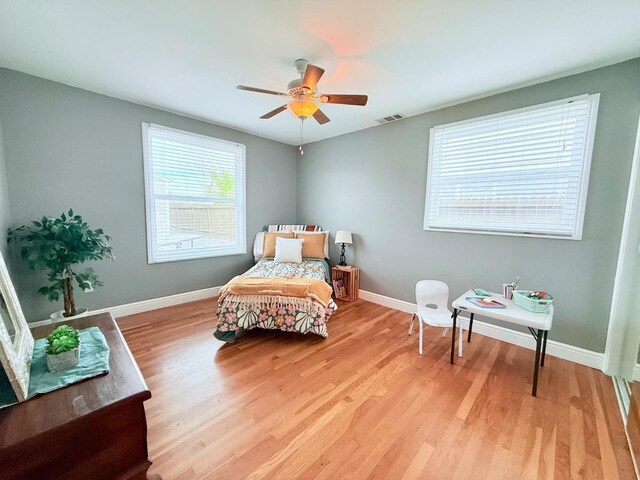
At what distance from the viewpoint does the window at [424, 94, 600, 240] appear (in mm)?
2135

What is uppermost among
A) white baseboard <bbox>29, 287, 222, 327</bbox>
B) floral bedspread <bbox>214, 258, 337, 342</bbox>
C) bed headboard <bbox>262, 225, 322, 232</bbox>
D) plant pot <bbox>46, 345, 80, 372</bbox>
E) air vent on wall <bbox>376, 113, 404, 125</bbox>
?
air vent on wall <bbox>376, 113, 404, 125</bbox>

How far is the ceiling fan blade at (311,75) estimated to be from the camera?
5.55ft

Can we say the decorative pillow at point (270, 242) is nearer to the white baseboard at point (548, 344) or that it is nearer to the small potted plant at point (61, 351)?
the white baseboard at point (548, 344)

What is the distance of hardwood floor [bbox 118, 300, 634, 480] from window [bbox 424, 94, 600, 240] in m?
1.32

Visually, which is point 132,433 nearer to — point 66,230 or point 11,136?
point 66,230

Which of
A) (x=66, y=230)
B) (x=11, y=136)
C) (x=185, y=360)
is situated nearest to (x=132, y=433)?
(x=185, y=360)

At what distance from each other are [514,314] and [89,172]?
4313 millimetres

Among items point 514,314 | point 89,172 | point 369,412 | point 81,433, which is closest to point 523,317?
point 514,314

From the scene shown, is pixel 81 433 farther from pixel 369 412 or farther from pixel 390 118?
pixel 390 118

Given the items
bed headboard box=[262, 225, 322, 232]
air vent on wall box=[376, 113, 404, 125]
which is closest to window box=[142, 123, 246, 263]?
bed headboard box=[262, 225, 322, 232]

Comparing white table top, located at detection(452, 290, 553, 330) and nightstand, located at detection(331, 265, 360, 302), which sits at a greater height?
white table top, located at detection(452, 290, 553, 330)

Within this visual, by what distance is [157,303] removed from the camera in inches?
126

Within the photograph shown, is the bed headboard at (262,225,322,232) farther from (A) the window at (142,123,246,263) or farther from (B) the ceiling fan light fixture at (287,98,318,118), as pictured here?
(B) the ceiling fan light fixture at (287,98,318,118)

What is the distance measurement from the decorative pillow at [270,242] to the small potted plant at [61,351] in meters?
2.80
